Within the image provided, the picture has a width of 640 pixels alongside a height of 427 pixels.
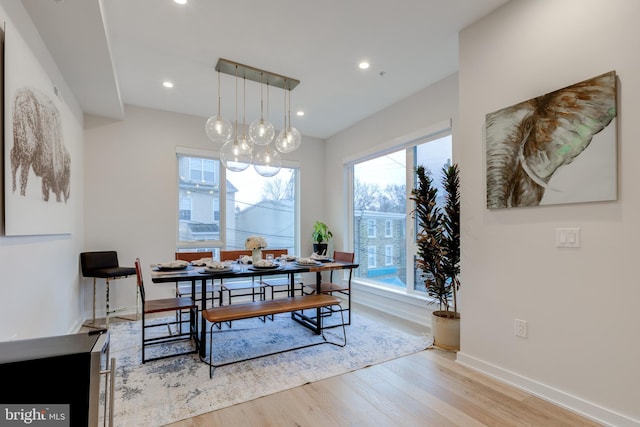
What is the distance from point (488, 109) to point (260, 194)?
3.93 metres

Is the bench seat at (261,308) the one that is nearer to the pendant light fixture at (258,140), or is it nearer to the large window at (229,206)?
the pendant light fixture at (258,140)

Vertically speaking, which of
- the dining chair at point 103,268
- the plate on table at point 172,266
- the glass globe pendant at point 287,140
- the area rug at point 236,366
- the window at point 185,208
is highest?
the glass globe pendant at point 287,140

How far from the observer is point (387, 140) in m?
4.57

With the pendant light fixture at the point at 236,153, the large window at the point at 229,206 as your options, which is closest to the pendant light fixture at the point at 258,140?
the pendant light fixture at the point at 236,153

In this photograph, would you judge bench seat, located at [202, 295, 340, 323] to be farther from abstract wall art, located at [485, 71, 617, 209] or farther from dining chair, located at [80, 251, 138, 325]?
abstract wall art, located at [485, 71, 617, 209]

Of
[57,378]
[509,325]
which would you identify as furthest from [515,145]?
[57,378]

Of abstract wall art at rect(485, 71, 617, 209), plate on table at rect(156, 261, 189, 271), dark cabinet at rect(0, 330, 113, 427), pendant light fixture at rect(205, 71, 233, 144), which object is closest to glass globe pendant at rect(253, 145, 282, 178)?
pendant light fixture at rect(205, 71, 233, 144)

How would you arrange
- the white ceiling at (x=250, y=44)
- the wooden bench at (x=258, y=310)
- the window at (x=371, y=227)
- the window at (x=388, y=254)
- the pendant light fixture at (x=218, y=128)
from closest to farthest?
the white ceiling at (x=250, y=44) < the wooden bench at (x=258, y=310) < the pendant light fixture at (x=218, y=128) < the window at (x=388, y=254) < the window at (x=371, y=227)

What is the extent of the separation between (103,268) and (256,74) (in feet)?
9.96

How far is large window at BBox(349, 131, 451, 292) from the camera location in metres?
4.07

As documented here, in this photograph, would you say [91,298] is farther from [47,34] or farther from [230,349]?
[47,34]

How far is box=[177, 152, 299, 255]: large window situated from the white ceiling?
122 centimetres

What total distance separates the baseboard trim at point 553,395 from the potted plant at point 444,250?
0.31 metres

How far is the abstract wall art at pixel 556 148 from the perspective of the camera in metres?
1.92
